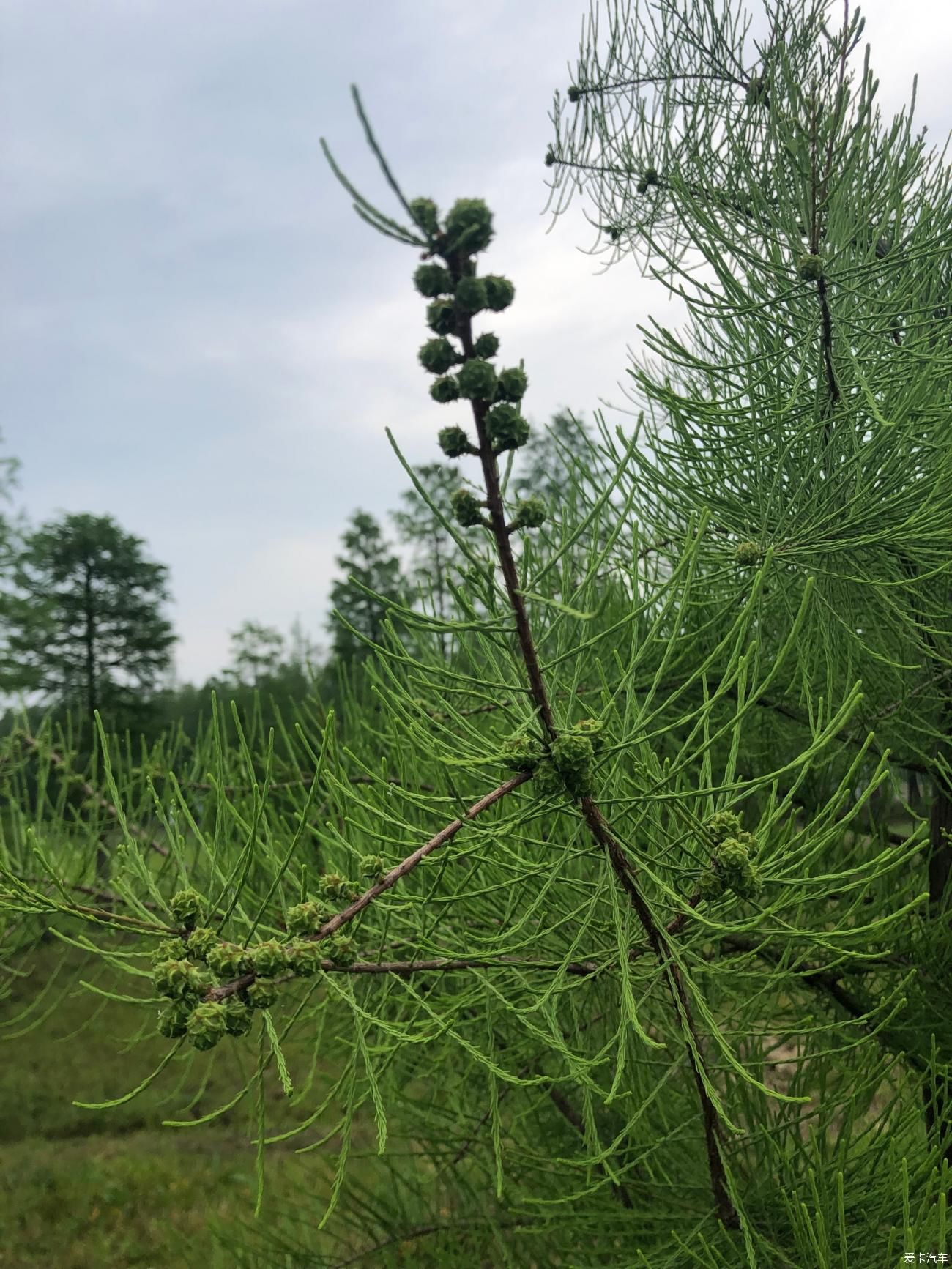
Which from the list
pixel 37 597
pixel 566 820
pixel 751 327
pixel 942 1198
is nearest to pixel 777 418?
pixel 751 327

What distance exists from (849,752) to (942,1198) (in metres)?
1.36

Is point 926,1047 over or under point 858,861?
under

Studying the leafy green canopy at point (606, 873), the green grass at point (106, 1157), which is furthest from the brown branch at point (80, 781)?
the green grass at point (106, 1157)

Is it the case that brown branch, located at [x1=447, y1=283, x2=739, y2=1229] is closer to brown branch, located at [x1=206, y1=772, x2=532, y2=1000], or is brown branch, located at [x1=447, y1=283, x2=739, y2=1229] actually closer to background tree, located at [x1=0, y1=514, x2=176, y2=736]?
brown branch, located at [x1=206, y1=772, x2=532, y2=1000]

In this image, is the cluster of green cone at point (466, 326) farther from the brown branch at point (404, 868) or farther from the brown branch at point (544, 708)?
the brown branch at point (404, 868)

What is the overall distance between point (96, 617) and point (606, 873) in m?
20.9

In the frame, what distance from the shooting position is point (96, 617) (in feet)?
65.0

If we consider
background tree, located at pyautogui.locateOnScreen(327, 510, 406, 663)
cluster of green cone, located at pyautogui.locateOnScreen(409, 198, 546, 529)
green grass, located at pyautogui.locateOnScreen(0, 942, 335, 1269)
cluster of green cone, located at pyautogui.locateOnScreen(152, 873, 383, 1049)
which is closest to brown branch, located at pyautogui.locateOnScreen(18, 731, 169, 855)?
cluster of green cone, located at pyautogui.locateOnScreen(152, 873, 383, 1049)

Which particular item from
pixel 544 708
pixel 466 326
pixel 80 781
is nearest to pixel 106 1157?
pixel 80 781

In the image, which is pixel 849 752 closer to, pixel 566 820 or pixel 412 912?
pixel 566 820

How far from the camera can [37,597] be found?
60.7 ft

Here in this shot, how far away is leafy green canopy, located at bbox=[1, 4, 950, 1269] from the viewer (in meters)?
0.93

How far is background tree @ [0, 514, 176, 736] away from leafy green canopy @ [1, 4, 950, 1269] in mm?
16862

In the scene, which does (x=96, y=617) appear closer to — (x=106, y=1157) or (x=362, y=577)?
(x=362, y=577)
